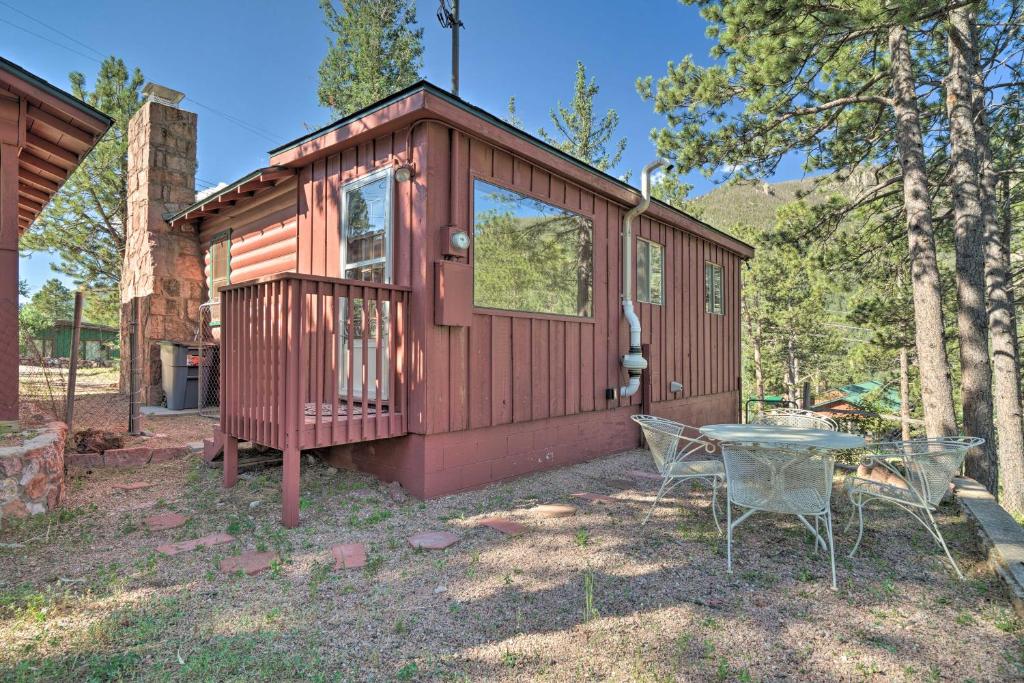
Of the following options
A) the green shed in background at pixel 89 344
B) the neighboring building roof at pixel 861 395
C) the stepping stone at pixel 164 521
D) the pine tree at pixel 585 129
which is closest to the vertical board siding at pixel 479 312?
the stepping stone at pixel 164 521

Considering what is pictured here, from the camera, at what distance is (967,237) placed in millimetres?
6176

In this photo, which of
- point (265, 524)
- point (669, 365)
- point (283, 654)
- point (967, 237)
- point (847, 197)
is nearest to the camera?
point (283, 654)

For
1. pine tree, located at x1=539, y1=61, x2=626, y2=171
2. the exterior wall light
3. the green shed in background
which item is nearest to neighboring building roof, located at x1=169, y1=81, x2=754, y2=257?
the exterior wall light

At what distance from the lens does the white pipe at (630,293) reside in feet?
19.6

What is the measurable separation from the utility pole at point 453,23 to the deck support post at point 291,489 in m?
5.75

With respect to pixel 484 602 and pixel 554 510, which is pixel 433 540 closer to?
pixel 484 602

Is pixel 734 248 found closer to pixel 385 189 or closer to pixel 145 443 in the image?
pixel 385 189

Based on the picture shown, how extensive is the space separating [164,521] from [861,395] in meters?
26.2

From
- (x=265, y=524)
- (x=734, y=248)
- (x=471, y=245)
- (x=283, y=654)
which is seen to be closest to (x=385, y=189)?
(x=471, y=245)

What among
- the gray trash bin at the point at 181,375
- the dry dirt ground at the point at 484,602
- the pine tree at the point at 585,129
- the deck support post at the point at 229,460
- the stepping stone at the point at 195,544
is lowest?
the dry dirt ground at the point at 484,602

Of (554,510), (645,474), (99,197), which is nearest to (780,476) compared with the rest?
(554,510)

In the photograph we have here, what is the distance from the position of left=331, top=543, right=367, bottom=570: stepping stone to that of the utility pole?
20.6 ft

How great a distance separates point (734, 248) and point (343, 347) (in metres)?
6.41

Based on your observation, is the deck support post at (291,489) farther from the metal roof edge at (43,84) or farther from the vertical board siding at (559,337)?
the metal roof edge at (43,84)
